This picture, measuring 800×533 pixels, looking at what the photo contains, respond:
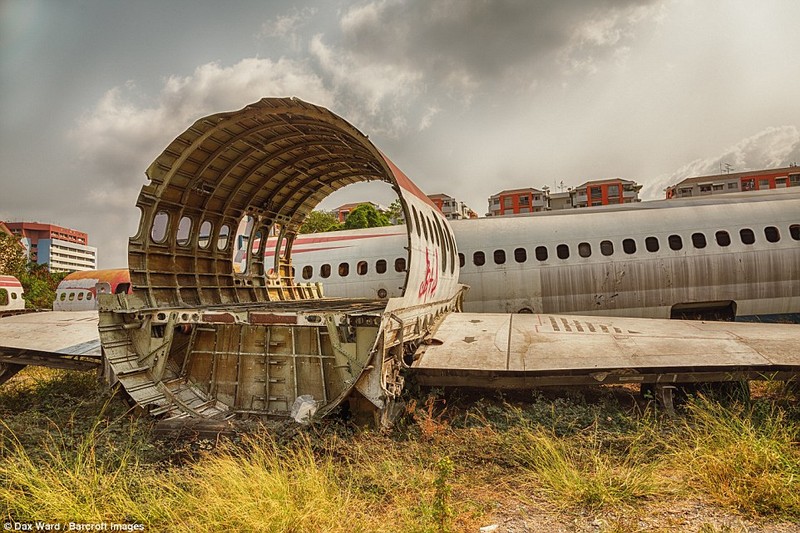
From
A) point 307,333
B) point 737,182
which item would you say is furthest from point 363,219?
point 737,182

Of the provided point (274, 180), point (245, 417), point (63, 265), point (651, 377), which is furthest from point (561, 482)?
point (63, 265)

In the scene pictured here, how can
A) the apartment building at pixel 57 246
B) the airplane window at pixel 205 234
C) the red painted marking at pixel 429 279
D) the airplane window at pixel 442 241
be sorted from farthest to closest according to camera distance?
the apartment building at pixel 57 246 → the airplane window at pixel 205 234 → the airplane window at pixel 442 241 → the red painted marking at pixel 429 279

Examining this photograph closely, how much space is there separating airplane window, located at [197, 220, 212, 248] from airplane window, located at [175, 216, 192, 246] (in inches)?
17.6

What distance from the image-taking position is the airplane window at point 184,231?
10.1 meters

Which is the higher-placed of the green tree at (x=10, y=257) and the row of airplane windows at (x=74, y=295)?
the green tree at (x=10, y=257)

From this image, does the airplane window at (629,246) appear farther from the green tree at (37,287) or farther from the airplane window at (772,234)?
the green tree at (37,287)

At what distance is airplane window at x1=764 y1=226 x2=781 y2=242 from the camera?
1549cm

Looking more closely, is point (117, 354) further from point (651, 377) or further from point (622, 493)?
point (651, 377)

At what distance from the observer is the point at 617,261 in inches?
642

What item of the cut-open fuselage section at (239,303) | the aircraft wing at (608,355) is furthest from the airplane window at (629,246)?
the cut-open fuselage section at (239,303)

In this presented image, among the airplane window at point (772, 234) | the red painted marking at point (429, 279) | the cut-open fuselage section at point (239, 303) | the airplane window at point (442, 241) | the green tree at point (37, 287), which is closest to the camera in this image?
the cut-open fuselage section at point (239, 303)

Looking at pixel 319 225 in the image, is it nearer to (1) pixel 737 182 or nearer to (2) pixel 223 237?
(2) pixel 223 237

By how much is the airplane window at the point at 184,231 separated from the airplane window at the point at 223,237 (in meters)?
1.09

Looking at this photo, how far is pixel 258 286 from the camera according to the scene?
1329 centimetres
